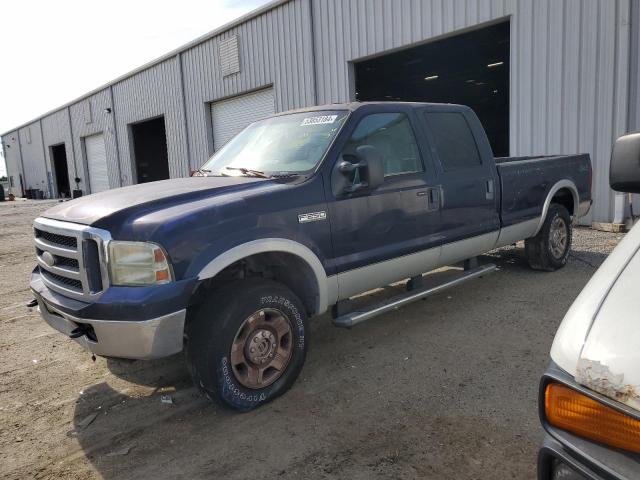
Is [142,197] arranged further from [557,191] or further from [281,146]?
[557,191]

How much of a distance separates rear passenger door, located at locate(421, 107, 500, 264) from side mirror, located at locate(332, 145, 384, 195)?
1.11 meters

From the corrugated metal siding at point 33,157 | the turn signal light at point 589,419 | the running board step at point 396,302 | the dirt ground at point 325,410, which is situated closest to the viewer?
the turn signal light at point 589,419

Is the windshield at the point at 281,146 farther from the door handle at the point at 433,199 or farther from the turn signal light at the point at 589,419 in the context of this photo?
the turn signal light at the point at 589,419

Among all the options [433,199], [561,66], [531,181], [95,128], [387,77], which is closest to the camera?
[433,199]

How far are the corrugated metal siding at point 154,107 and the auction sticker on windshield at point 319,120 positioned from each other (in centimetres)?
1637

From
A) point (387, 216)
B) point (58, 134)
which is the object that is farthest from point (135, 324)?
point (58, 134)

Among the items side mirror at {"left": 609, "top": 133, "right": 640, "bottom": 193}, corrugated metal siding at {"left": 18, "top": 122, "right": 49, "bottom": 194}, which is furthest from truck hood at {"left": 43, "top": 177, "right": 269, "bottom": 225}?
corrugated metal siding at {"left": 18, "top": 122, "right": 49, "bottom": 194}

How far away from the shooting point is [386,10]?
11.8 meters

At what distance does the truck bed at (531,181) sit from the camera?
5457 mm

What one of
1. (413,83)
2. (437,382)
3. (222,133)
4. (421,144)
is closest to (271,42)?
(222,133)

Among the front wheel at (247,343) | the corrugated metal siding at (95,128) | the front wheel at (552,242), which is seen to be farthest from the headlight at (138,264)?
the corrugated metal siding at (95,128)

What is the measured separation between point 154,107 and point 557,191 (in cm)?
1922

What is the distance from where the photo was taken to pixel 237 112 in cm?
1723

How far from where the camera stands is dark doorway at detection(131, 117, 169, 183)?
25344mm
